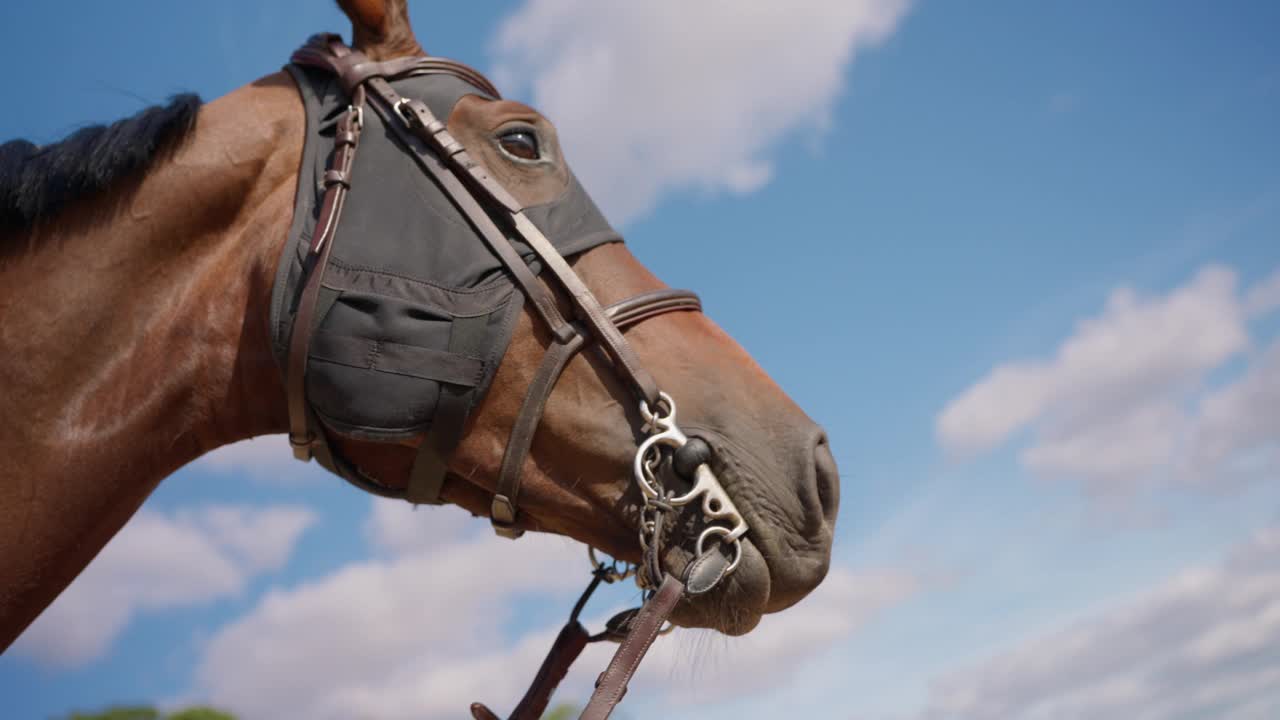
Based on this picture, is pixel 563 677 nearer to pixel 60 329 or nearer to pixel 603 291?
pixel 603 291

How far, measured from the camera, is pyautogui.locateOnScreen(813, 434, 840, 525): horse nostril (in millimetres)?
3092

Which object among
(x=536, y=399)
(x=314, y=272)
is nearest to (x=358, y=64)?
(x=314, y=272)

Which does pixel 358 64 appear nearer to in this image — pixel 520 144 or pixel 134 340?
pixel 520 144

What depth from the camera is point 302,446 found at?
11.0 feet

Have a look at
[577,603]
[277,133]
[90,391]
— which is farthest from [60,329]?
[577,603]

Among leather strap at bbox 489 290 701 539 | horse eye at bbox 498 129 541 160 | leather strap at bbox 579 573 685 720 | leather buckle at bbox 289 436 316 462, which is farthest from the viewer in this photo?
horse eye at bbox 498 129 541 160

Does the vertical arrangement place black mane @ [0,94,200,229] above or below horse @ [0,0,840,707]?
above

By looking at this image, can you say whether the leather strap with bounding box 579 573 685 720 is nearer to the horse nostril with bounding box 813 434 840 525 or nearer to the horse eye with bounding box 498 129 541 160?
the horse nostril with bounding box 813 434 840 525

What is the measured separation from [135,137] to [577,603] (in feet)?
7.20

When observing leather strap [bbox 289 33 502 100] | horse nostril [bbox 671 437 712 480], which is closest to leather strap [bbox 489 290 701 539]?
horse nostril [bbox 671 437 712 480]

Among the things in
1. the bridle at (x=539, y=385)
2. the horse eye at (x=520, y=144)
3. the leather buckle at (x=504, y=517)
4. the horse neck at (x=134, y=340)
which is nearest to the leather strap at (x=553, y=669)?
the bridle at (x=539, y=385)

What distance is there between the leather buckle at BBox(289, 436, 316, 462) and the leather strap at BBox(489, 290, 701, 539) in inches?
25.6

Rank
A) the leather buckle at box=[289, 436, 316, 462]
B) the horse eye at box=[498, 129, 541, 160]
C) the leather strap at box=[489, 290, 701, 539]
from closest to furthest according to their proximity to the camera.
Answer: the leather strap at box=[489, 290, 701, 539], the leather buckle at box=[289, 436, 316, 462], the horse eye at box=[498, 129, 541, 160]

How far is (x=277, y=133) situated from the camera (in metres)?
3.46
